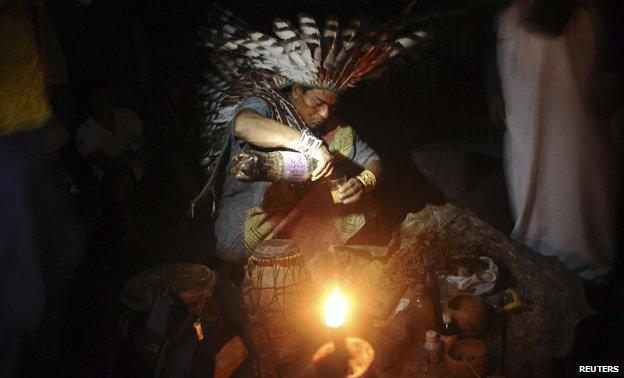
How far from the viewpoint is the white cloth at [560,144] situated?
11.5 feet

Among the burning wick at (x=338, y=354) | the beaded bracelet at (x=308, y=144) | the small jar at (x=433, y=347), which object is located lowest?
the small jar at (x=433, y=347)

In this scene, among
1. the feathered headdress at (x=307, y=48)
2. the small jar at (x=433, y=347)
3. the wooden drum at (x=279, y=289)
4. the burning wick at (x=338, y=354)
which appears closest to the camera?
the burning wick at (x=338, y=354)

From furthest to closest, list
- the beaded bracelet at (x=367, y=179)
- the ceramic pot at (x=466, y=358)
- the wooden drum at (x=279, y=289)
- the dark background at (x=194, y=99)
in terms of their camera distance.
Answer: the dark background at (x=194, y=99) < the beaded bracelet at (x=367, y=179) < the wooden drum at (x=279, y=289) < the ceramic pot at (x=466, y=358)

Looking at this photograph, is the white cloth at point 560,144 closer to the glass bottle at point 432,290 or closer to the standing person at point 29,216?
the glass bottle at point 432,290

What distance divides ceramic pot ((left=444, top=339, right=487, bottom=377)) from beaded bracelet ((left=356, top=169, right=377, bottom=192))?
5.78 ft

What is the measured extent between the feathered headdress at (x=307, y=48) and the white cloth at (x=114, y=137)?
1.86 meters

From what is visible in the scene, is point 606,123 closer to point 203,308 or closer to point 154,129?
point 203,308

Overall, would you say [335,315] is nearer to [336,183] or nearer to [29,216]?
[336,183]

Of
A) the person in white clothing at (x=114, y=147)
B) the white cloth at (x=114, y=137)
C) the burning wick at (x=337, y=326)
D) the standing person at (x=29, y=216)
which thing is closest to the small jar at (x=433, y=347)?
the burning wick at (x=337, y=326)

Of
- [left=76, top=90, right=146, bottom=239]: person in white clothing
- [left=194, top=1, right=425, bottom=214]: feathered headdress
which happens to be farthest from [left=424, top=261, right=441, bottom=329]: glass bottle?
[left=76, top=90, right=146, bottom=239]: person in white clothing

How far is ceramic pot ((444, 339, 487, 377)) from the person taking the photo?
2.68 m

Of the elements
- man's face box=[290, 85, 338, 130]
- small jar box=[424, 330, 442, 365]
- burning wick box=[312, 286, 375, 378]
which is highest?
man's face box=[290, 85, 338, 130]

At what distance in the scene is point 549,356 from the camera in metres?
2.95

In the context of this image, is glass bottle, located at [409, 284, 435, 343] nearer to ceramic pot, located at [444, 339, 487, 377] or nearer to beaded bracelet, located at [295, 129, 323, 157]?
ceramic pot, located at [444, 339, 487, 377]
